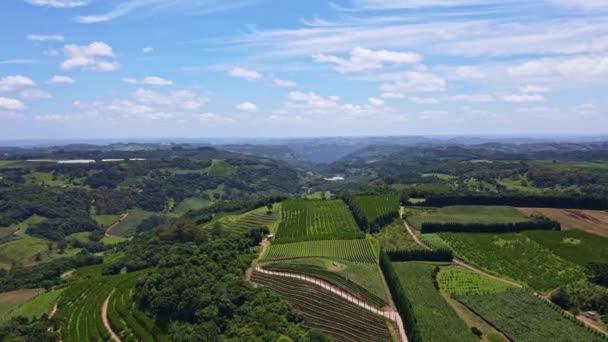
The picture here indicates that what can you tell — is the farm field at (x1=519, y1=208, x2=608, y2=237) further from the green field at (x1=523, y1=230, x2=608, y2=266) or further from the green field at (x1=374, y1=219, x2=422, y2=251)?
the green field at (x1=374, y1=219, x2=422, y2=251)

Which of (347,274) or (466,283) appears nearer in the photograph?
(466,283)

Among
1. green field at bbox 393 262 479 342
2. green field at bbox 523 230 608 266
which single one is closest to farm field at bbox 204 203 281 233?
green field at bbox 393 262 479 342

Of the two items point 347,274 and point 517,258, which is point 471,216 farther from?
point 347,274

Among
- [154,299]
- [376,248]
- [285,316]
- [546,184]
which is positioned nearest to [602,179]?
[546,184]

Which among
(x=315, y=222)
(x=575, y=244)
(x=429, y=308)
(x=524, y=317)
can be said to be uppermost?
(x=315, y=222)

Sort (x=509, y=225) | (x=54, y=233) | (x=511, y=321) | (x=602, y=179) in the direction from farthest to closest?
(x=602, y=179)
(x=54, y=233)
(x=509, y=225)
(x=511, y=321)

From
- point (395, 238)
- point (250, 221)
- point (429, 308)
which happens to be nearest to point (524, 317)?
point (429, 308)

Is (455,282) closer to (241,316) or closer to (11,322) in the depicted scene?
(241,316)
